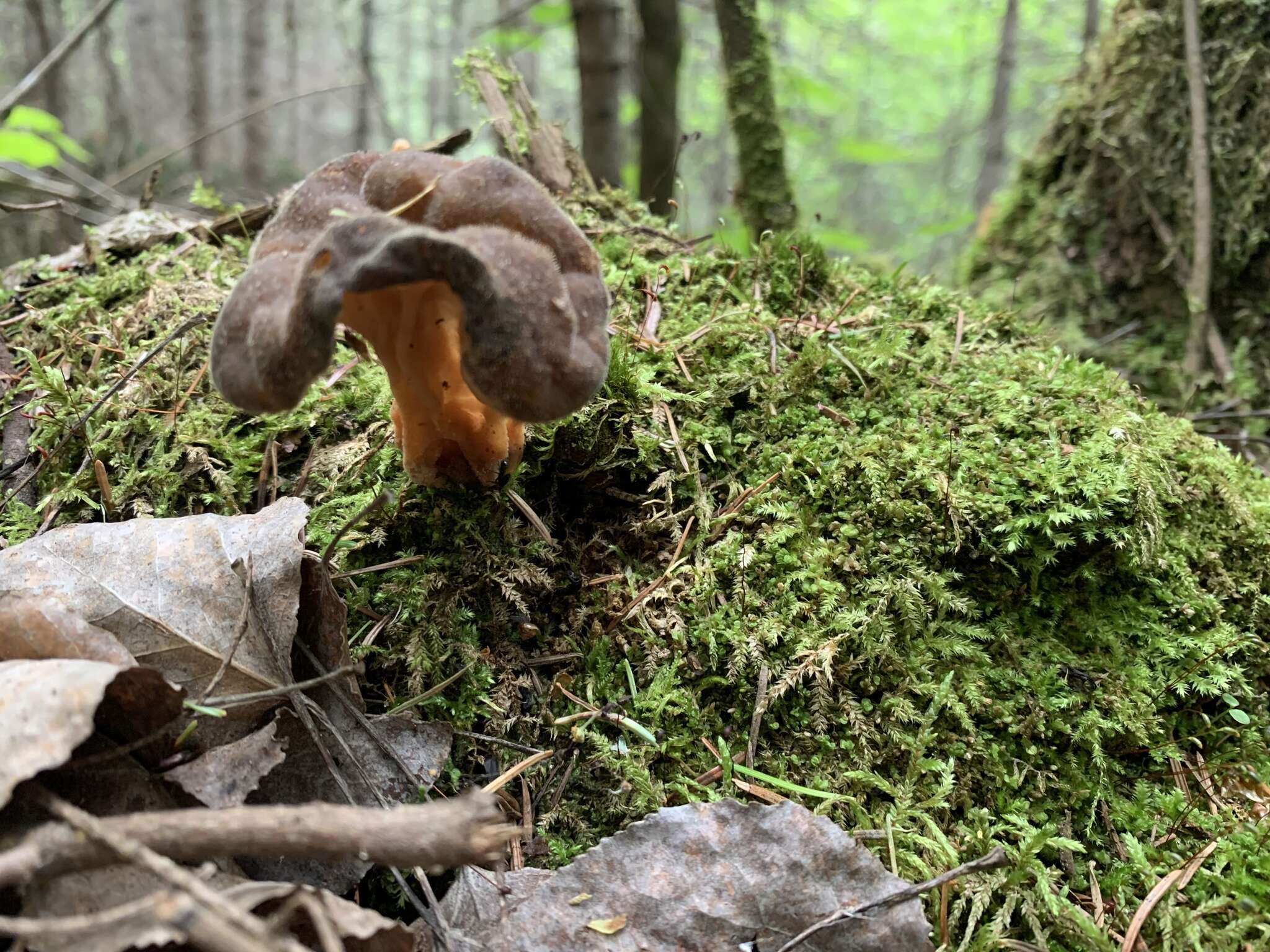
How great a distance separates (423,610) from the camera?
205cm

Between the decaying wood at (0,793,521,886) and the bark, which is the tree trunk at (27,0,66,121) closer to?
the decaying wood at (0,793,521,886)

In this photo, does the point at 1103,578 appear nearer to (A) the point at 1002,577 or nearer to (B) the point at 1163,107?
(A) the point at 1002,577

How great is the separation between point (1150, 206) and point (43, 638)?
5.46 metres

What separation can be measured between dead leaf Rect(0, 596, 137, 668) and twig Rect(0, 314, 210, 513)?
38.8 inches

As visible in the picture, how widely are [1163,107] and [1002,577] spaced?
3.88 m

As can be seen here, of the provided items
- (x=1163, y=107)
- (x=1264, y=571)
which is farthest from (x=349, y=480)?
(x=1163, y=107)

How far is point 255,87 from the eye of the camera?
1515 cm

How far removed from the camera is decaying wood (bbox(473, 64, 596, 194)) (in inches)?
147

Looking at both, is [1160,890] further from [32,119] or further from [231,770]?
[32,119]

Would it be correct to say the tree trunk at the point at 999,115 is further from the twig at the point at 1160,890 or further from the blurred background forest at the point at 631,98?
the twig at the point at 1160,890

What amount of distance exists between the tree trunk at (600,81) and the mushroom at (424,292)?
530cm

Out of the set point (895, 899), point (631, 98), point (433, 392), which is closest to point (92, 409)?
point (433, 392)

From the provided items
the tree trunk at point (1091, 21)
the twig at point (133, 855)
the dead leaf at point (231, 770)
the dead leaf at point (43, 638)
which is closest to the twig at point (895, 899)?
the twig at point (133, 855)

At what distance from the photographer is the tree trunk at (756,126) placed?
4.96 meters
